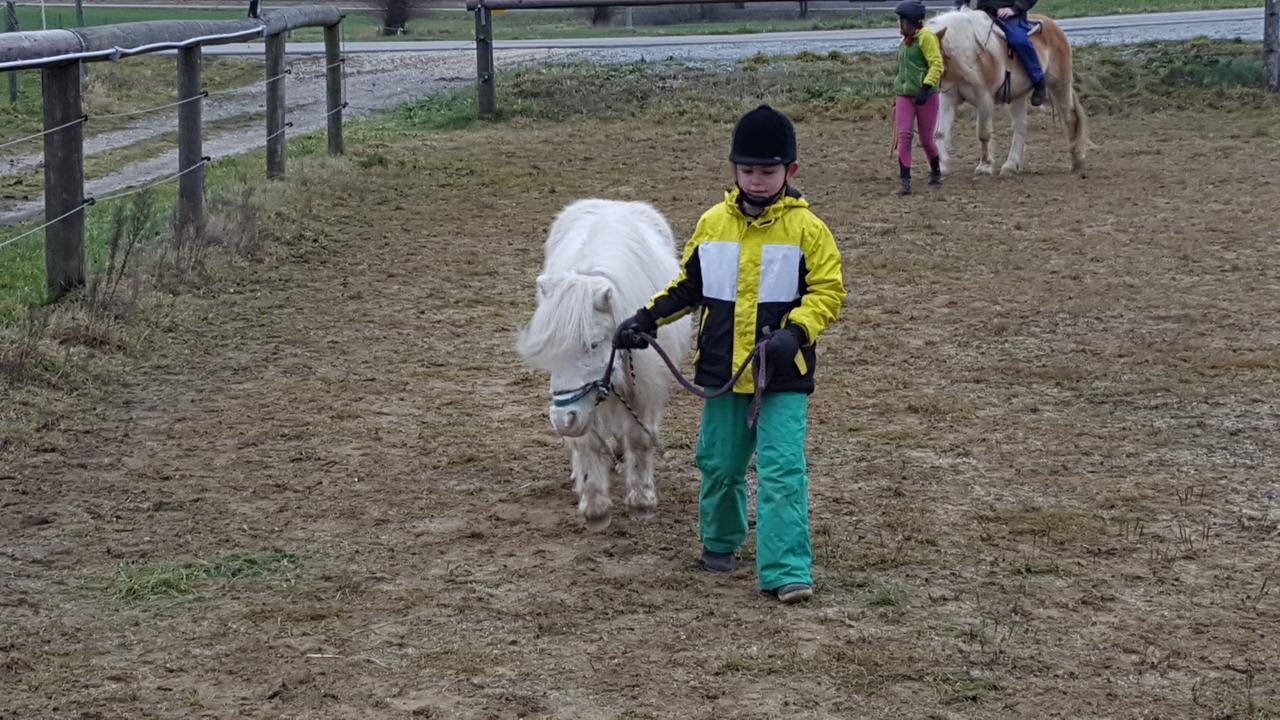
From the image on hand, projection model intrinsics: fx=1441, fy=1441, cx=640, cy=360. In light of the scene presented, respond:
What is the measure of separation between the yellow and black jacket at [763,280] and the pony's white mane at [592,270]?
44cm

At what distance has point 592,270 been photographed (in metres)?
5.08

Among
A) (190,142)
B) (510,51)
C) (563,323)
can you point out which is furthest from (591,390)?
(510,51)

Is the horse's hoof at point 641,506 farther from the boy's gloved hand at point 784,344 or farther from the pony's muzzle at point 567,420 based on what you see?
the boy's gloved hand at point 784,344

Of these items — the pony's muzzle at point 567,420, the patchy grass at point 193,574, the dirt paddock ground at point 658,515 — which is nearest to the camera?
the dirt paddock ground at point 658,515

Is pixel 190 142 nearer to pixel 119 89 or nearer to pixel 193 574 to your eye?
pixel 193 574

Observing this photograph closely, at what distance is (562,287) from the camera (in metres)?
4.84

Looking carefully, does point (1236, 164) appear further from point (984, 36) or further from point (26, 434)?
point (26, 434)

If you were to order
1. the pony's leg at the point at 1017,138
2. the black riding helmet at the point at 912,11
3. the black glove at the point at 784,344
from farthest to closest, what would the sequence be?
1. the pony's leg at the point at 1017,138
2. the black riding helmet at the point at 912,11
3. the black glove at the point at 784,344

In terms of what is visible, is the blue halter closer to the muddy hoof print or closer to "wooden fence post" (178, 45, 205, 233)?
the muddy hoof print

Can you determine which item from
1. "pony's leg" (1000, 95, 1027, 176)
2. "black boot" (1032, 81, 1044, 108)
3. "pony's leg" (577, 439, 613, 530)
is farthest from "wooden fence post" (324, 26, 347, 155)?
"pony's leg" (577, 439, 613, 530)

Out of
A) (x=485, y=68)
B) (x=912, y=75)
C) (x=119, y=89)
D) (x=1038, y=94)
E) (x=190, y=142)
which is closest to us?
(x=190, y=142)

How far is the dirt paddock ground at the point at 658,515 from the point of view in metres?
3.89

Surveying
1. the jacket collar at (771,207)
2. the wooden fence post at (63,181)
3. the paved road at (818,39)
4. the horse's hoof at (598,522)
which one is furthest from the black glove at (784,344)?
the paved road at (818,39)

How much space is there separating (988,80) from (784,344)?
9196mm
